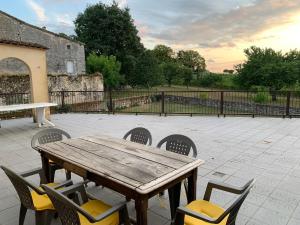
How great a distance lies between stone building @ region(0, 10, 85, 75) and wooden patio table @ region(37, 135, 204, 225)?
55.3ft

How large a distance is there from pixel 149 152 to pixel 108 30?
25.5 metres

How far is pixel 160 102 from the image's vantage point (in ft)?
40.0

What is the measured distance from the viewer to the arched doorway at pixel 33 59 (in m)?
6.91

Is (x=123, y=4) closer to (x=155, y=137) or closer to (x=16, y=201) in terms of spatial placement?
(x=155, y=137)

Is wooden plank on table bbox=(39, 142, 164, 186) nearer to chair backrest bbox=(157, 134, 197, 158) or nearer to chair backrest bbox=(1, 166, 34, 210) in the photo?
chair backrest bbox=(1, 166, 34, 210)

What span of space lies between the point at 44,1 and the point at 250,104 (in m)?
14.4

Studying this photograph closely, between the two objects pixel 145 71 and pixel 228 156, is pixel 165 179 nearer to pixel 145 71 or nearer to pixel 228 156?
pixel 228 156

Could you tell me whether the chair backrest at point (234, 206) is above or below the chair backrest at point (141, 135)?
below

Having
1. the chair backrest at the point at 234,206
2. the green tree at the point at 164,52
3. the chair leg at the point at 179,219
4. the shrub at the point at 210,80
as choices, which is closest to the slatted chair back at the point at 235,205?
the chair backrest at the point at 234,206

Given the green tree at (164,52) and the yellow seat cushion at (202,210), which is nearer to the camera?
the yellow seat cushion at (202,210)

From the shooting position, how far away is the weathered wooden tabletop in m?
1.93

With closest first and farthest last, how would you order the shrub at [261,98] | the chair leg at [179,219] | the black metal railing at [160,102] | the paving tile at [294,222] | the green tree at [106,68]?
the chair leg at [179,219]
the paving tile at [294,222]
the black metal railing at [160,102]
the shrub at [261,98]
the green tree at [106,68]

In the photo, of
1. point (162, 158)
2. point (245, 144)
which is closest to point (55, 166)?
point (162, 158)

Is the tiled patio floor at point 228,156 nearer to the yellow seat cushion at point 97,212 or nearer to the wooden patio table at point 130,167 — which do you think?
the yellow seat cushion at point 97,212
